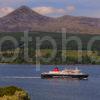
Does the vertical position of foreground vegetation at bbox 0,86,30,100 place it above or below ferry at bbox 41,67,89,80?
above

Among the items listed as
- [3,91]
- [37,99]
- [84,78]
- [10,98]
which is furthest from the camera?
[84,78]

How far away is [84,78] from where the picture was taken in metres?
161

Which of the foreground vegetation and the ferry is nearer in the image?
the foreground vegetation

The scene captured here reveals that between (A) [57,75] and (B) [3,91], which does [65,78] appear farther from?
(B) [3,91]

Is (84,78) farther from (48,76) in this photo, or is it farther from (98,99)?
(98,99)

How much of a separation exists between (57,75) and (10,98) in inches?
4800

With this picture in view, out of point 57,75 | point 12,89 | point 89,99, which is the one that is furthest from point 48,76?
point 12,89

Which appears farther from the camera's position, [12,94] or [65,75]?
[65,75]

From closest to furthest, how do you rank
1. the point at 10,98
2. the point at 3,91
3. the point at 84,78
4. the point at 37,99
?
the point at 10,98 < the point at 3,91 < the point at 37,99 < the point at 84,78

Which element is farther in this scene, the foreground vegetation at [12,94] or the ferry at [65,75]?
the ferry at [65,75]

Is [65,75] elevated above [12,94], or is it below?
below

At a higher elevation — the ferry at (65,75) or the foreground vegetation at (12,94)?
the foreground vegetation at (12,94)

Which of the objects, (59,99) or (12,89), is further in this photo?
(59,99)

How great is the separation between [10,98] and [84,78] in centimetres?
12027
